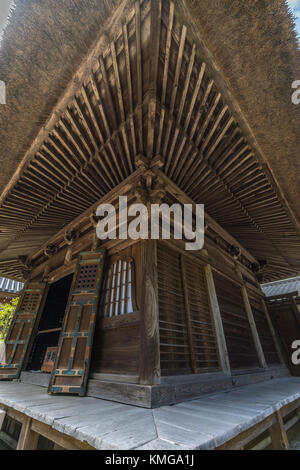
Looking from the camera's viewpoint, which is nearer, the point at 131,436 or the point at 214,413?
the point at 131,436

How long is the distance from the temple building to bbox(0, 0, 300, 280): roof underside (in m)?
0.02

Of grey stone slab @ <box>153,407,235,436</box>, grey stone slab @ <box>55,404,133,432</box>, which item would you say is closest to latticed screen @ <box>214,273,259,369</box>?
grey stone slab @ <box>153,407,235,436</box>

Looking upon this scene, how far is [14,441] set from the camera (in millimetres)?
3293

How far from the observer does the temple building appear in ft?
5.93

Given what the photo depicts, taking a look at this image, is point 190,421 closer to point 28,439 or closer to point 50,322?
point 28,439

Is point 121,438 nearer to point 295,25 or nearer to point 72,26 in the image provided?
point 72,26

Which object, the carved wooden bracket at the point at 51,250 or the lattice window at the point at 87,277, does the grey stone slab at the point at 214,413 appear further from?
the carved wooden bracket at the point at 51,250

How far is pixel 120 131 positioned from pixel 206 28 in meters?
1.44

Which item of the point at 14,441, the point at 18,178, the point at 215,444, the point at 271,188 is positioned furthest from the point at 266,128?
the point at 14,441

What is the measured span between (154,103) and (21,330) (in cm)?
543

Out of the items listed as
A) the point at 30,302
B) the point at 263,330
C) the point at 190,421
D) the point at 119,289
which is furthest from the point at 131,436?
the point at 263,330

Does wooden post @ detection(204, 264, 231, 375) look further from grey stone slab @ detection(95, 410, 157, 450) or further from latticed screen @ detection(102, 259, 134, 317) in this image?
grey stone slab @ detection(95, 410, 157, 450)

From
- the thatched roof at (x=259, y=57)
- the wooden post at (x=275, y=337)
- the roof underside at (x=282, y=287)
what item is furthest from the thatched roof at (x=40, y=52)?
the roof underside at (x=282, y=287)

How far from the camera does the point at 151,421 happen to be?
1.58 m
